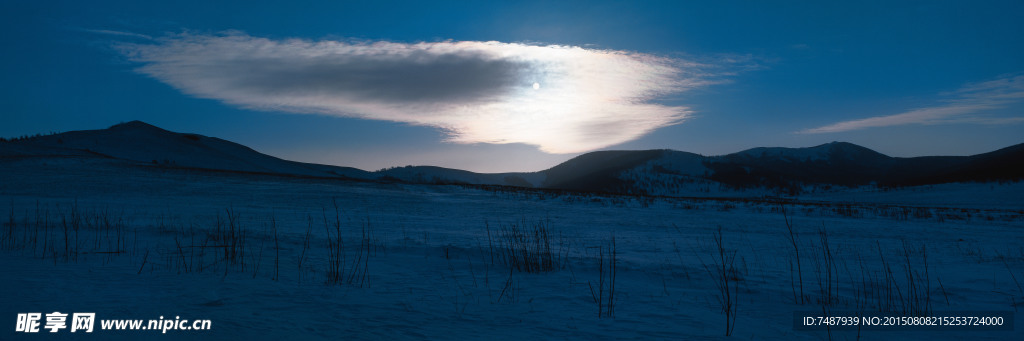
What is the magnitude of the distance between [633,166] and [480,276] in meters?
107

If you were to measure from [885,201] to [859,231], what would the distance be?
119ft

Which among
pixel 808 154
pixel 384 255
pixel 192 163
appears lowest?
pixel 384 255

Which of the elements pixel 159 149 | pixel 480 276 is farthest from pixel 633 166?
pixel 480 276

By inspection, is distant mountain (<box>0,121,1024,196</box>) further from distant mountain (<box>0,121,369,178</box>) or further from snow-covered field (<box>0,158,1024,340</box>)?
snow-covered field (<box>0,158,1024,340</box>)

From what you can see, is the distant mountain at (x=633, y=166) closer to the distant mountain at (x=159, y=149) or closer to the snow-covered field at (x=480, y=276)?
the distant mountain at (x=159, y=149)

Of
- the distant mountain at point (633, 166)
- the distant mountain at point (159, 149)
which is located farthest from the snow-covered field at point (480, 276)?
the distant mountain at point (159, 149)

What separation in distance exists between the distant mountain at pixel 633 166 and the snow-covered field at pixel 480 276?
3211cm

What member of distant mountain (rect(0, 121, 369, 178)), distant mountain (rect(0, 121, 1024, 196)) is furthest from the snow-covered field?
distant mountain (rect(0, 121, 369, 178))

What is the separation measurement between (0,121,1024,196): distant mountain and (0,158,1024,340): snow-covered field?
32.1 meters

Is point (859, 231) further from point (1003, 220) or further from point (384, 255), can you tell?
point (384, 255)

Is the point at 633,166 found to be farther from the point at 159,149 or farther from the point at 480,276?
the point at 480,276

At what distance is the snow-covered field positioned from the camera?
15.5 feet

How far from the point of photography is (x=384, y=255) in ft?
30.7

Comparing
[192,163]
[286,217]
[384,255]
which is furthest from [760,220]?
[192,163]
